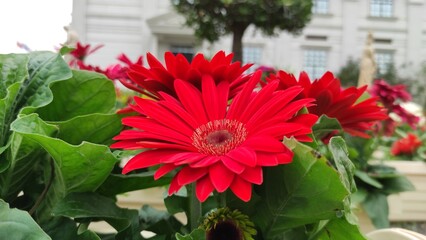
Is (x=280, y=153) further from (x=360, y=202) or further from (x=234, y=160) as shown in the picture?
(x=360, y=202)

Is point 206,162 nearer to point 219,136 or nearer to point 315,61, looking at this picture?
point 219,136

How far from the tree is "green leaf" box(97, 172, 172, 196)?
5705mm

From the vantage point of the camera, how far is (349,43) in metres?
10.9

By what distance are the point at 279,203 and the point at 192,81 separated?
2.7 inches

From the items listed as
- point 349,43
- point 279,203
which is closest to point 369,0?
point 349,43

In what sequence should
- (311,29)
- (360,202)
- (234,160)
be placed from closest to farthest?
(234,160) < (360,202) < (311,29)

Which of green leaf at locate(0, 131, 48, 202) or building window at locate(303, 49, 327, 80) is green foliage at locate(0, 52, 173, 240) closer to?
green leaf at locate(0, 131, 48, 202)

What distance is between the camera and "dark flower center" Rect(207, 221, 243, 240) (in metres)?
0.20

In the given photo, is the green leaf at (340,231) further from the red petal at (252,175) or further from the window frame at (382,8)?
the window frame at (382,8)

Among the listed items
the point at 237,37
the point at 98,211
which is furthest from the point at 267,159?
the point at 237,37

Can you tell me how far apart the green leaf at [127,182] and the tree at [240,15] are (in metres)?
5.71

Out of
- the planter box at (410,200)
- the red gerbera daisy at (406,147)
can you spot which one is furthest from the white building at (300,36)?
the planter box at (410,200)

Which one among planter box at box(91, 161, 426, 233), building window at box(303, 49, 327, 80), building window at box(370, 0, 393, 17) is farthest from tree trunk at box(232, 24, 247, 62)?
building window at box(370, 0, 393, 17)

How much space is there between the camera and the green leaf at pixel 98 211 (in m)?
0.23
